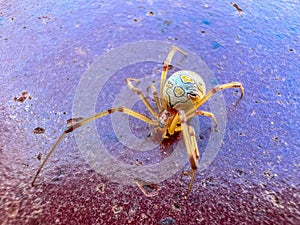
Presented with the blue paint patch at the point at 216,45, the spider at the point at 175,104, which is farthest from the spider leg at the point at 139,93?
the blue paint patch at the point at 216,45

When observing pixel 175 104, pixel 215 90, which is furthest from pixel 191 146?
A: pixel 175 104

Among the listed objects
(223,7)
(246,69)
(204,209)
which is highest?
(223,7)

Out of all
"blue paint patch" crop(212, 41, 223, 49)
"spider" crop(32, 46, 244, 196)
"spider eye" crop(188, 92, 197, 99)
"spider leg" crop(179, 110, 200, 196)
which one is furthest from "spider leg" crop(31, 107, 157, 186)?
"blue paint patch" crop(212, 41, 223, 49)

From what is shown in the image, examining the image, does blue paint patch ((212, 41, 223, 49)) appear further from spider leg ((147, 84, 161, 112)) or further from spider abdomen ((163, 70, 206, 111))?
spider leg ((147, 84, 161, 112))

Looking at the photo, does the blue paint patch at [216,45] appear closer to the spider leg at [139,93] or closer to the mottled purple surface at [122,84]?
the mottled purple surface at [122,84]

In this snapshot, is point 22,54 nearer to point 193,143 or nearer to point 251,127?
point 193,143

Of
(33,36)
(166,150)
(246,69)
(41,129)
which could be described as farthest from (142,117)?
(33,36)

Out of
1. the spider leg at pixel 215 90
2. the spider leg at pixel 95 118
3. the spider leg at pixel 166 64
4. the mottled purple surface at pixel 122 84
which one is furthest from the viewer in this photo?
the spider leg at pixel 166 64
